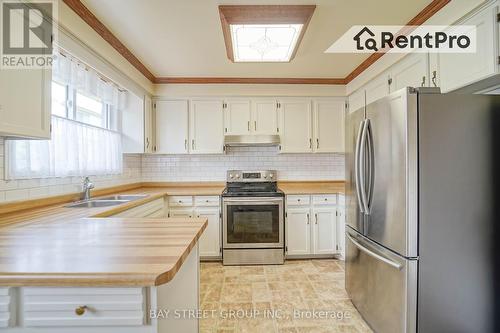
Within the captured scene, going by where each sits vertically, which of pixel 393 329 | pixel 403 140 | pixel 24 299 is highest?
pixel 403 140

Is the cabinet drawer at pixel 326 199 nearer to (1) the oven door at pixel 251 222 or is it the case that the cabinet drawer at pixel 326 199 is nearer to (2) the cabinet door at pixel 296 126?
(1) the oven door at pixel 251 222

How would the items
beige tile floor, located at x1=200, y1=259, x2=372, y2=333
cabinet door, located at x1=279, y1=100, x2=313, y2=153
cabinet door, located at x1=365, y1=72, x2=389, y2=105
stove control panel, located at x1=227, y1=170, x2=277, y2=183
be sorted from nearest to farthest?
beige tile floor, located at x1=200, y1=259, x2=372, y2=333, cabinet door, located at x1=365, y1=72, x2=389, y2=105, cabinet door, located at x1=279, y1=100, x2=313, y2=153, stove control panel, located at x1=227, y1=170, x2=277, y2=183

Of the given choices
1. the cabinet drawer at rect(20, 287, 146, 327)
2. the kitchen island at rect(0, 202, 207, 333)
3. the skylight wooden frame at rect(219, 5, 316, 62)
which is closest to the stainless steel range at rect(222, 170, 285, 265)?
the skylight wooden frame at rect(219, 5, 316, 62)

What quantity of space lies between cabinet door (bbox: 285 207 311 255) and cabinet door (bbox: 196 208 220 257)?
0.88m

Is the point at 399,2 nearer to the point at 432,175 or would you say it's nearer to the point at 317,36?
the point at 317,36

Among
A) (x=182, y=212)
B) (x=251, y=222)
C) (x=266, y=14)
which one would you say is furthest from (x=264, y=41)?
(x=182, y=212)

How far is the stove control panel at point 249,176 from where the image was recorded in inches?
137

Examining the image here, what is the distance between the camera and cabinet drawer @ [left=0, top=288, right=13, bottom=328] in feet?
2.50

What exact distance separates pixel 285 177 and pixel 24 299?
10.2ft

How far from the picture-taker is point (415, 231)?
1.36 metres

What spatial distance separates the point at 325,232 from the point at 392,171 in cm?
176

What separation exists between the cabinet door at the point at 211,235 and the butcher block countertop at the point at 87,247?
1350 millimetres

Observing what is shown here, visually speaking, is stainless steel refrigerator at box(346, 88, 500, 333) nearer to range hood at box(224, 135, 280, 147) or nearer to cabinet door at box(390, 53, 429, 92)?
cabinet door at box(390, 53, 429, 92)

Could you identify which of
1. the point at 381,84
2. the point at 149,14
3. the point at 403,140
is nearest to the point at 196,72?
the point at 149,14
